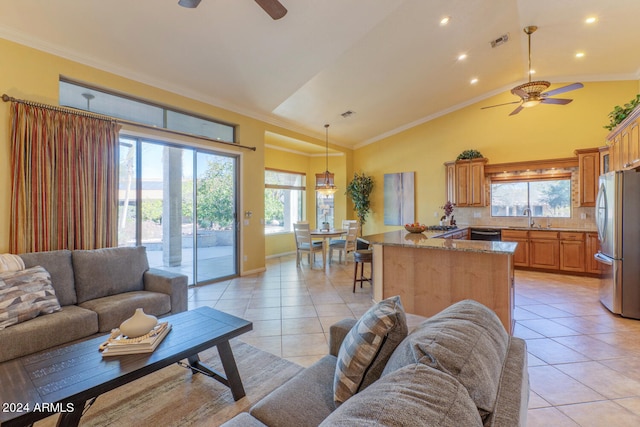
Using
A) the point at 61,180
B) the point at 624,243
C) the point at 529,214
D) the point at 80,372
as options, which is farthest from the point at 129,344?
the point at 529,214

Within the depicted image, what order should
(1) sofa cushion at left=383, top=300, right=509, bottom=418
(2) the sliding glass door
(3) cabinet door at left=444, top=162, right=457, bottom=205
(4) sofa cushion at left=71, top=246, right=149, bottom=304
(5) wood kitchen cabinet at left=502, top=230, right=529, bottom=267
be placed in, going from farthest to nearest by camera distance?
1. (3) cabinet door at left=444, top=162, right=457, bottom=205
2. (5) wood kitchen cabinet at left=502, top=230, right=529, bottom=267
3. (2) the sliding glass door
4. (4) sofa cushion at left=71, top=246, right=149, bottom=304
5. (1) sofa cushion at left=383, top=300, right=509, bottom=418

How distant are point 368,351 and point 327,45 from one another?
390 centimetres

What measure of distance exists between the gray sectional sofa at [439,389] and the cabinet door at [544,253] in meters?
5.64

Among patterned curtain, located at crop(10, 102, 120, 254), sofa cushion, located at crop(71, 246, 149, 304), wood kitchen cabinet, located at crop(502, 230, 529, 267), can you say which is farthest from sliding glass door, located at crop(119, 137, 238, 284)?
wood kitchen cabinet, located at crop(502, 230, 529, 267)

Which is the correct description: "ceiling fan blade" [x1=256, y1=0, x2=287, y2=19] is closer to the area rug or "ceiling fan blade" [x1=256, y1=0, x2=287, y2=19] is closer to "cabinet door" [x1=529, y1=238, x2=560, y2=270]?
the area rug

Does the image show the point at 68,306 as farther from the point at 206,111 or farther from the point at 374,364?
the point at 206,111

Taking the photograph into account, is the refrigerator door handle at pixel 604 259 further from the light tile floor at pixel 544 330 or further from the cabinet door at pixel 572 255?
the cabinet door at pixel 572 255

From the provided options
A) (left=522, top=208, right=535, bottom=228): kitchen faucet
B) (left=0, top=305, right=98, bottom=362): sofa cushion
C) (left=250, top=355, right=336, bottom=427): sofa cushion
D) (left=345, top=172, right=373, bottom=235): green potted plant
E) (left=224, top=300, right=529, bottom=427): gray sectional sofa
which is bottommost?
(left=0, top=305, right=98, bottom=362): sofa cushion

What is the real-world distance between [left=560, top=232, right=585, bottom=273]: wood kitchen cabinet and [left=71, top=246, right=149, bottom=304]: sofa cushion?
272 inches

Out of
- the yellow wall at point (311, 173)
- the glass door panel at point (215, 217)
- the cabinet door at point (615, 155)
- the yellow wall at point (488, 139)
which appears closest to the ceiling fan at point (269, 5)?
the glass door panel at point (215, 217)

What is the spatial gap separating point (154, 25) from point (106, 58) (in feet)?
2.77

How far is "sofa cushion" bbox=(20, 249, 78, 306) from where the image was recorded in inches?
105

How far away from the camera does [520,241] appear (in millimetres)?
5840

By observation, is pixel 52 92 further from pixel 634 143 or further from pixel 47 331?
pixel 634 143
